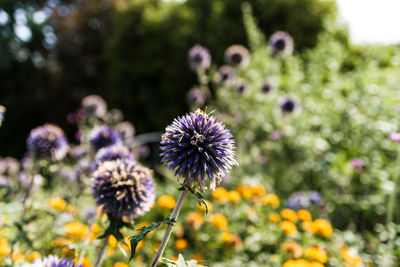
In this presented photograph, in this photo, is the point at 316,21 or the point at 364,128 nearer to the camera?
the point at 364,128

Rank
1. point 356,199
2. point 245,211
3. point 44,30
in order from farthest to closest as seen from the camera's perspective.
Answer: point 44,30 < point 356,199 < point 245,211

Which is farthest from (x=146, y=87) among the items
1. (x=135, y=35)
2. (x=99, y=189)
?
(x=99, y=189)

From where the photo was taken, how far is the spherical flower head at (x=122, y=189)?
1.42 meters

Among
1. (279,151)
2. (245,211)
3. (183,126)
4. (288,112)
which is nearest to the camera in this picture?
(183,126)

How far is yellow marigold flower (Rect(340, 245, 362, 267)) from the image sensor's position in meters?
2.23

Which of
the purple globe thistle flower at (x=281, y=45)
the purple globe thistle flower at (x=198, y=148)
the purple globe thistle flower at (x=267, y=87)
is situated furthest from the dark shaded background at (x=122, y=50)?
the purple globe thistle flower at (x=198, y=148)

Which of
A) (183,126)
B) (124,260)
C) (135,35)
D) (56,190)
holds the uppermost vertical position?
(135,35)

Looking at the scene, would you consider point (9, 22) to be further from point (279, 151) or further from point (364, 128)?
point (364, 128)

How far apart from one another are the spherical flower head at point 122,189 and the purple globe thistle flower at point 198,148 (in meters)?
0.41

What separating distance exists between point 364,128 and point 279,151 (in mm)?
1273

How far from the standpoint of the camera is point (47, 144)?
7.66ft

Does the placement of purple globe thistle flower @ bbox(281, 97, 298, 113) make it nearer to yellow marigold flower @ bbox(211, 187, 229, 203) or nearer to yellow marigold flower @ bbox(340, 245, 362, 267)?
yellow marigold flower @ bbox(211, 187, 229, 203)

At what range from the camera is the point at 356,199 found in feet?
11.3

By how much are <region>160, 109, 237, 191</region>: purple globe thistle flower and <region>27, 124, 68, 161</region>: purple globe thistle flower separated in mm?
1613
